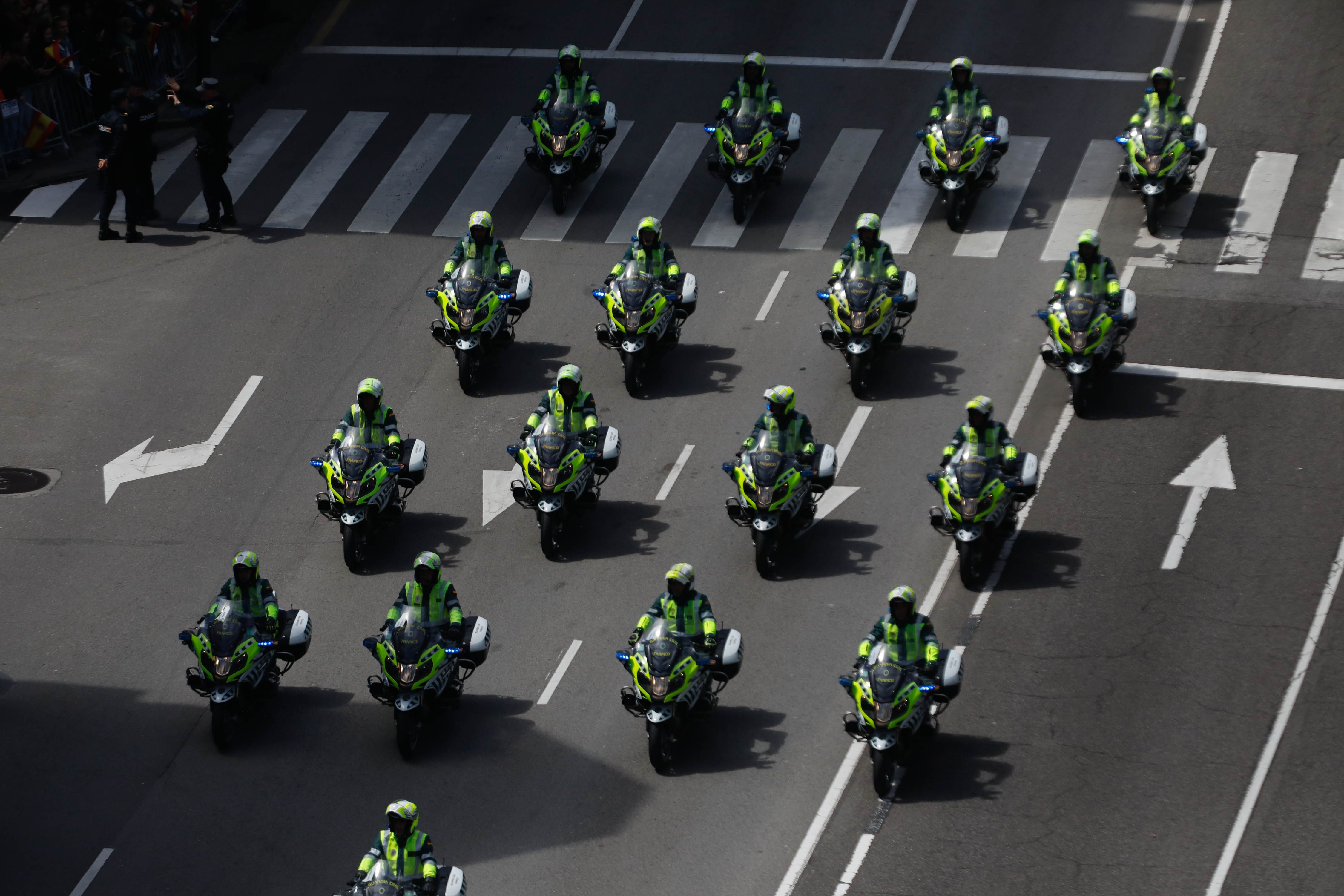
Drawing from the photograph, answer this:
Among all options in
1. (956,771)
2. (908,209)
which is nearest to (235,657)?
(956,771)

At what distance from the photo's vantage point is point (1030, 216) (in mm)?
31453

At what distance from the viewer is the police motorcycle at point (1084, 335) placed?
2644 cm

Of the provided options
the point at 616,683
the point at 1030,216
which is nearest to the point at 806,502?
the point at 616,683

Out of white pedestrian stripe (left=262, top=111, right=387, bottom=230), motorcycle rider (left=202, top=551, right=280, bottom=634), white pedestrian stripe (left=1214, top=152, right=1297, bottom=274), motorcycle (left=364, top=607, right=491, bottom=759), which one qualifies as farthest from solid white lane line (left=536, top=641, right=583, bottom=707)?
white pedestrian stripe (left=1214, top=152, right=1297, bottom=274)

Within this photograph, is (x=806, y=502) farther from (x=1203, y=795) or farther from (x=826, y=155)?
(x=826, y=155)

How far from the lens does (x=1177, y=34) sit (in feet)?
119

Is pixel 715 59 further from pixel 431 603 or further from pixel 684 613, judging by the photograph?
pixel 684 613

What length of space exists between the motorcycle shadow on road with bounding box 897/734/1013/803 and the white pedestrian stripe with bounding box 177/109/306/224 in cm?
1623

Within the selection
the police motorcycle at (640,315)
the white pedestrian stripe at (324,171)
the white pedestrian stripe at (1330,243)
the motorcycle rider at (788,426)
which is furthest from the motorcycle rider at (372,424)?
the white pedestrian stripe at (1330,243)

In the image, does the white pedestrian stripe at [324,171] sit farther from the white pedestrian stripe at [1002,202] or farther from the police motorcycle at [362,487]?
the white pedestrian stripe at [1002,202]

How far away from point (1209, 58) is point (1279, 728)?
1694cm

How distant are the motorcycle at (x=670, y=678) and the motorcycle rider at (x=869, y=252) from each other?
A: 7416 mm

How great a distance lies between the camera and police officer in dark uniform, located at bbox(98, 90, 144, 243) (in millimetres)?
31625

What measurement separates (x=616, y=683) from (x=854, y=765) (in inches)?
113
